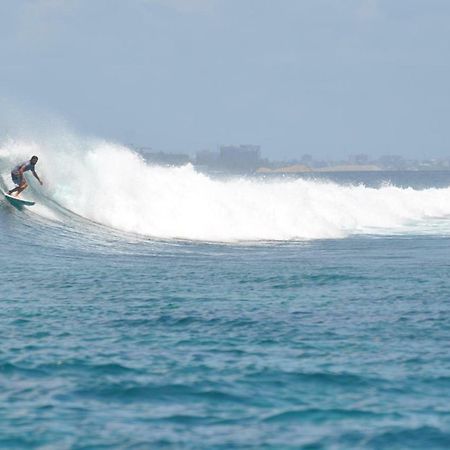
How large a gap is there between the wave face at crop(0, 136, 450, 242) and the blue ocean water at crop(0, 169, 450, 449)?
1026 centimetres

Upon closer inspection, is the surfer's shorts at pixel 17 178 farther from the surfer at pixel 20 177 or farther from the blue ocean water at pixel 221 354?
the blue ocean water at pixel 221 354

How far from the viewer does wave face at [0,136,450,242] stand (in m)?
34.2

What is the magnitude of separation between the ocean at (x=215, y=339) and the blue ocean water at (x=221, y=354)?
0.10 ft

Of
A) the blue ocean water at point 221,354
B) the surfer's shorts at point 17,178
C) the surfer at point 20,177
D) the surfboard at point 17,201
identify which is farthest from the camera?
the surfer's shorts at point 17,178

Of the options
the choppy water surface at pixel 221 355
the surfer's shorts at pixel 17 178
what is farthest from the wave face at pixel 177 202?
the choppy water surface at pixel 221 355

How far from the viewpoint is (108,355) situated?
12.6 m

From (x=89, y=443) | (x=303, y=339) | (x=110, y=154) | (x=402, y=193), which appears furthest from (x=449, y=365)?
(x=402, y=193)

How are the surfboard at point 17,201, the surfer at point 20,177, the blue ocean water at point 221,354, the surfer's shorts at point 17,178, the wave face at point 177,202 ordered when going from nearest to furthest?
the blue ocean water at point 221,354 → the surfboard at point 17,201 → the surfer at point 20,177 → the surfer's shorts at point 17,178 → the wave face at point 177,202

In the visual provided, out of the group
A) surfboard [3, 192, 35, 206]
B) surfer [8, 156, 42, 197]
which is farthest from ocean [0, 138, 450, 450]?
surfer [8, 156, 42, 197]

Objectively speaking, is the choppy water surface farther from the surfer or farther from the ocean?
the surfer

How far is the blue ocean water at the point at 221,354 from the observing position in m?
9.62

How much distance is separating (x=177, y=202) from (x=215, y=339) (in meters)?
24.0

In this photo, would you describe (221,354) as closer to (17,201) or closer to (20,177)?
(17,201)

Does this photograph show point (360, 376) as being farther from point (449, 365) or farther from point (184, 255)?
point (184, 255)
